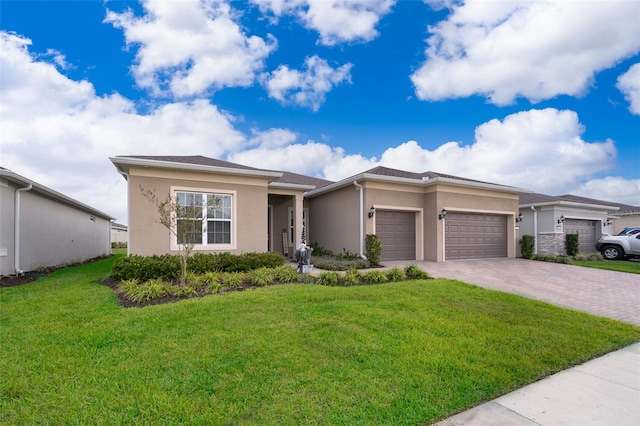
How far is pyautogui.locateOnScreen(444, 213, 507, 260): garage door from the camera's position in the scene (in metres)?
13.5

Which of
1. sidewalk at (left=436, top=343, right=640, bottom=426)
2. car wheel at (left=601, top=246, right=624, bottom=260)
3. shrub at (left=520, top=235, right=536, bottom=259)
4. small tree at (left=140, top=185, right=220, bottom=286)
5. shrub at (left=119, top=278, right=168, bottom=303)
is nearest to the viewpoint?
sidewalk at (left=436, top=343, right=640, bottom=426)

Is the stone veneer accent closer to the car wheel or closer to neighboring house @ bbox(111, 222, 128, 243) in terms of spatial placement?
the car wheel

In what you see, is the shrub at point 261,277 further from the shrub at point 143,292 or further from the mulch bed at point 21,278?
the mulch bed at point 21,278

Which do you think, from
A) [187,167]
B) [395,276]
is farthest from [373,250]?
[187,167]

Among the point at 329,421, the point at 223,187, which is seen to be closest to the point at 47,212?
the point at 223,187

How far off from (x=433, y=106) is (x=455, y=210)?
4.47 meters

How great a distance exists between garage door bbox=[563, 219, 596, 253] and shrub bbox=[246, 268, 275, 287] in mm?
17051

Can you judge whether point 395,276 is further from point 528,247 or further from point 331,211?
point 528,247

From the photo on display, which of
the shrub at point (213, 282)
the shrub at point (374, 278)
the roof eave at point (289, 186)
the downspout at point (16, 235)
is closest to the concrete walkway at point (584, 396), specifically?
the shrub at point (374, 278)

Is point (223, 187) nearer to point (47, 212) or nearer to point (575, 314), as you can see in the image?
point (47, 212)

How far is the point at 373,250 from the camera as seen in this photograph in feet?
38.1

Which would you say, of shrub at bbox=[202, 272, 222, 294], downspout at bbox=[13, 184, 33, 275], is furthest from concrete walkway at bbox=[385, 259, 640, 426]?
downspout at bbox=[13, 184, 33, 275]

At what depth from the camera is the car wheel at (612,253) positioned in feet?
51.0

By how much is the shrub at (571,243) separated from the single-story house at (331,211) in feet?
10.4
